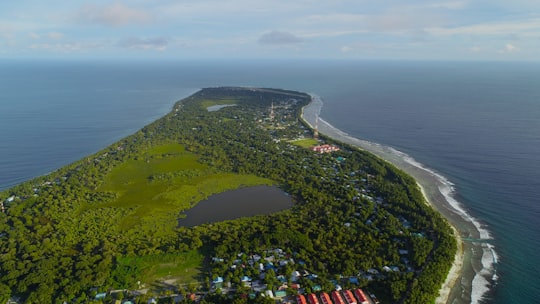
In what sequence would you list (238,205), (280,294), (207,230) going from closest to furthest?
(280,294) < (207,230) < (238,205)

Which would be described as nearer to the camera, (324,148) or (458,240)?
(458,240)

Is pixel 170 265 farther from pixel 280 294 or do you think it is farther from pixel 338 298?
pixel 338 298

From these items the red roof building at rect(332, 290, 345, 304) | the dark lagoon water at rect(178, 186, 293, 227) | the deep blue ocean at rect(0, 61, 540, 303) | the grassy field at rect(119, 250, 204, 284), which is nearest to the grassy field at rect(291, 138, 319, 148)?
the deep blue ocean at rect(0, 61, 540, 303)

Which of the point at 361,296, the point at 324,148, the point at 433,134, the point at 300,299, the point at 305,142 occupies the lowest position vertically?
the point at 300,299

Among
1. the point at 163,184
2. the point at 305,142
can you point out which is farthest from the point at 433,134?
the point at 163,184

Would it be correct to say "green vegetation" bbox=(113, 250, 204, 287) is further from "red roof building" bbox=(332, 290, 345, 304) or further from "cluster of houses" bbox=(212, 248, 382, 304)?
A: "red roof building" bbox=(332, 290, 345, 304)
